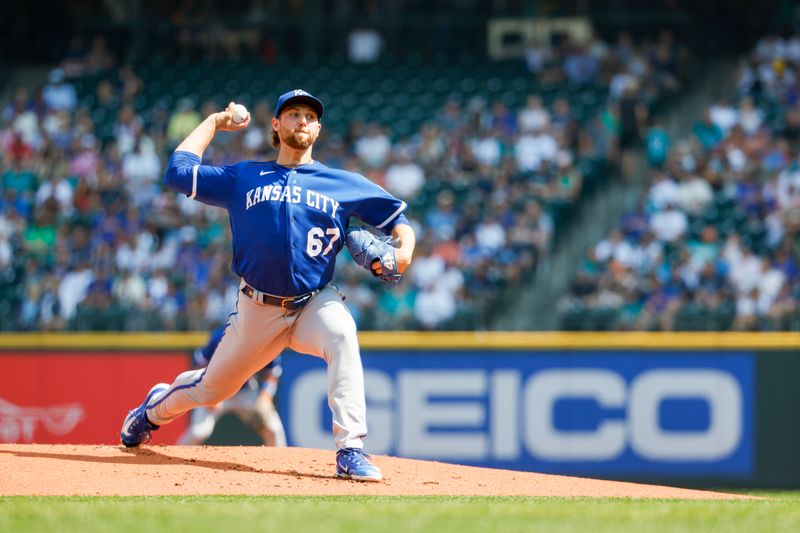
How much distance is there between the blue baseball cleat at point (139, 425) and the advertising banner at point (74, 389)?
185 inches

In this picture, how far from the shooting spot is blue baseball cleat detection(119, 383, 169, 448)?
7574 mm

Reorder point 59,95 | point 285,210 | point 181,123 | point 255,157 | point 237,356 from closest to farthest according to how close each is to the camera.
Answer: point 285,210 < point 237,356 < point 255,157 < point 181,123 < point 59,95

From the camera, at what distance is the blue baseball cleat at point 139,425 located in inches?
298

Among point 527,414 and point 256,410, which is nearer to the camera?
point 256,410

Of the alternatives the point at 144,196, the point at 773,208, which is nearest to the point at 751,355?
the point at 773,208

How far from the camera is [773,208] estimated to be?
46.8 feet

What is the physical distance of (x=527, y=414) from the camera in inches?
482

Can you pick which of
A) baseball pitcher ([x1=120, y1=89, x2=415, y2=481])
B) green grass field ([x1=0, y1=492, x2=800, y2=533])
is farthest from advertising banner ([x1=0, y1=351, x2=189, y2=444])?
green grass field ([x1=0, y1=492, x2=800, y2=533])

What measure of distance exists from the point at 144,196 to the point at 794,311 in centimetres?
722

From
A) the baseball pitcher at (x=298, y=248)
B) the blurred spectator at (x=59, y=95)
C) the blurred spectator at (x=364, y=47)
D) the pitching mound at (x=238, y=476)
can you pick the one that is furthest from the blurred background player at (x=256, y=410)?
the blurred spectator at (x=364, y=47)

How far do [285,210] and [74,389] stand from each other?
6.40 m

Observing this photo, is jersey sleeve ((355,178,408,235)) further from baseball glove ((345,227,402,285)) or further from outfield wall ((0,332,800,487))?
outfield wall ((0,332,800,487))

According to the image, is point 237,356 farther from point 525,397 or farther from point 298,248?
point 525,397

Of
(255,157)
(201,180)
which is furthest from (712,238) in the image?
(201,180)
